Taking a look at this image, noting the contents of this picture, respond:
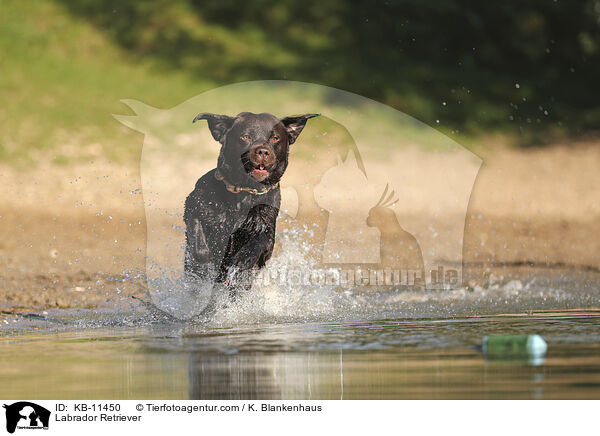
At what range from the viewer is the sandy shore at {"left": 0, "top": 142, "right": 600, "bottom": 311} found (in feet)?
31.6

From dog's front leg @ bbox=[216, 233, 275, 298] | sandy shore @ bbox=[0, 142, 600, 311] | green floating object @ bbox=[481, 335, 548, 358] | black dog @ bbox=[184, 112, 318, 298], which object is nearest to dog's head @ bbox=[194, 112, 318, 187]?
black dog @ bbox=[184, 112, 318, 298]

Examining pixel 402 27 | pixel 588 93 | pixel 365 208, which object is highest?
pixel 402 27

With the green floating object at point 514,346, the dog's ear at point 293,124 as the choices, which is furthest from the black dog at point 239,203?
the green floating object at point 514,346

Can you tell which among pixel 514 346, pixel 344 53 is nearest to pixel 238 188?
pixel 514 346

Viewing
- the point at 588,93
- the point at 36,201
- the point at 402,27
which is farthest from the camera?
the point at 402,27

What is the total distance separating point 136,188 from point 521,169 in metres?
4.81

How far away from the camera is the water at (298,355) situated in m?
4.11

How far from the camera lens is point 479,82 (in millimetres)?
15289

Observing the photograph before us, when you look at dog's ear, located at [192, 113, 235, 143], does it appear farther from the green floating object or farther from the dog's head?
the green floating object

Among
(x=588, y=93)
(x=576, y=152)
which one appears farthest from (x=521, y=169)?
(x=588, y=93)

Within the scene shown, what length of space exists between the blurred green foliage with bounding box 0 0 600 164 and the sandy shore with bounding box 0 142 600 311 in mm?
1137

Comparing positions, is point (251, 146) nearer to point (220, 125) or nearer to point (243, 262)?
point (220, 125)

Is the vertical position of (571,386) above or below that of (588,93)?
below
